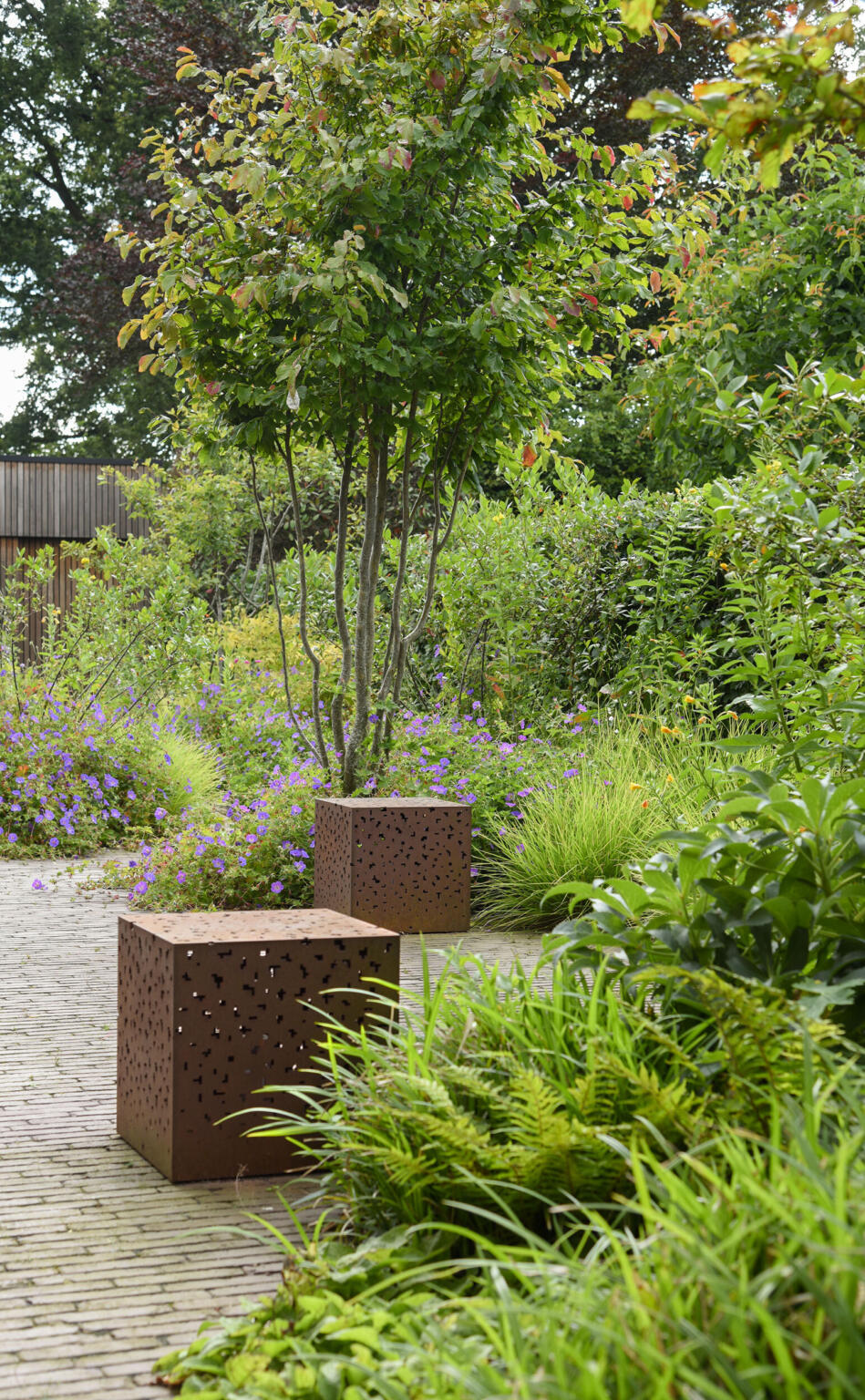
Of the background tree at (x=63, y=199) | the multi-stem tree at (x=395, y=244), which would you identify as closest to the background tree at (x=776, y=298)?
the multi-stem tree at (x=395, y=244)

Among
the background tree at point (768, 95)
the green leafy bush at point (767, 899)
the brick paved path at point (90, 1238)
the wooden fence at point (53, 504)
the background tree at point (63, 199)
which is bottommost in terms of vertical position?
the brick paved path at point (90, 1238)

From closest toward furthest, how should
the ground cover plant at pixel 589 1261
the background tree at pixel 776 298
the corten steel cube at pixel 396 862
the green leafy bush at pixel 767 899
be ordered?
the ground cover plant at pixel 589 1261 < the green leafy bush at pixel 767 899 < the corten steel cube at pixel 396 862 < the background tree at pixel 776 298

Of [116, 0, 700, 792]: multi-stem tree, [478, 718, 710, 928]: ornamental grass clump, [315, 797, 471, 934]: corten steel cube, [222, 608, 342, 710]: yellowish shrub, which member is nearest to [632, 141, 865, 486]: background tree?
[116, 0, 700, 792]: multi-stem tree

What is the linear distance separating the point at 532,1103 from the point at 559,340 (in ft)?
14.1

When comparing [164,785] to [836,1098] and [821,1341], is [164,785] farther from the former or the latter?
[821,1341]

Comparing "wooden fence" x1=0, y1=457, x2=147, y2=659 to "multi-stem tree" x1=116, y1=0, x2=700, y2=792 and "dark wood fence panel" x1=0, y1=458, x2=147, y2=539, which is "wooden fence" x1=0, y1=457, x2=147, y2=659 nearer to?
"dark wood fence panel" x1=0, y1=458, x2=147, y2=539

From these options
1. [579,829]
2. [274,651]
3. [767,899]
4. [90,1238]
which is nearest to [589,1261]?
[767,899]

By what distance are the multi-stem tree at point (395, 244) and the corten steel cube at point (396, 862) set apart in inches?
34.9

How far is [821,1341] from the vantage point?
4.25 feet

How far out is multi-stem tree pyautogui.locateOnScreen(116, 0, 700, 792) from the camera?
17.0 feet

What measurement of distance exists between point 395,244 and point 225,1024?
3811mm

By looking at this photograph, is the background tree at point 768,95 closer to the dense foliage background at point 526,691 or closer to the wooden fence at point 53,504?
the dense foliage background at point 526,691

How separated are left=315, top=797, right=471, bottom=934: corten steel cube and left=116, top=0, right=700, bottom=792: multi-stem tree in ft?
2.91

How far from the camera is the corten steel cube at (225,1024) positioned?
2.69m
